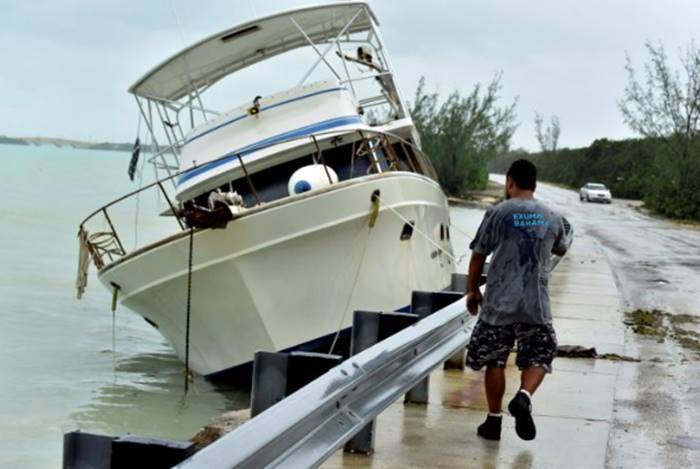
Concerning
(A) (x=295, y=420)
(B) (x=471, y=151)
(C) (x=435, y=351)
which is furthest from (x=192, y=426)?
(B) (x=471, y=151)

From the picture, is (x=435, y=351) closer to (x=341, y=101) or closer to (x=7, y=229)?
(x=341, y=101)

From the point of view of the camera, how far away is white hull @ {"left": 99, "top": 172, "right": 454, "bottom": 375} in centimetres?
1202

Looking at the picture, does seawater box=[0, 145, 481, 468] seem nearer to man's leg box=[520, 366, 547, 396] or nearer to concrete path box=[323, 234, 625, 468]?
concrete path box=[323, 234, 625, 468]

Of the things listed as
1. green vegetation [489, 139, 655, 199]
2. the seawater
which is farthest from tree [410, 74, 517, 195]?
the seawater

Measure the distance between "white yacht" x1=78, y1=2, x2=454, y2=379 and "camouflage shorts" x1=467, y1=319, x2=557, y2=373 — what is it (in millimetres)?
5667

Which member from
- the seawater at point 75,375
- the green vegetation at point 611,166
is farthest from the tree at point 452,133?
the seawater at point 75,375

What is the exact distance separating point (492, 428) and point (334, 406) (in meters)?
1.83

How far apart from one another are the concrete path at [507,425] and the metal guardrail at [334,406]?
1.28 ft

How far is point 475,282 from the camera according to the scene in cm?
666

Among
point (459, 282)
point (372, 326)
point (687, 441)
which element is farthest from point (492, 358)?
point (459, 282)

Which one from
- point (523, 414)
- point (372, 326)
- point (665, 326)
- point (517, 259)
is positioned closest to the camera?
point (523, 414)

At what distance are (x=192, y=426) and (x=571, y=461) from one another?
6950mm

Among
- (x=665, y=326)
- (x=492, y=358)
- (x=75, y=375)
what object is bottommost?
(x=75, y=375)

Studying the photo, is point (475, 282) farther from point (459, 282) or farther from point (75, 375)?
point (75, 375)
